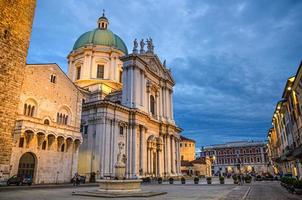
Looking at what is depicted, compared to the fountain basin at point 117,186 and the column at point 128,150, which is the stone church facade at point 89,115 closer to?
the column at point 128,150

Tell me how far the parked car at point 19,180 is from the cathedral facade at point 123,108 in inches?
450

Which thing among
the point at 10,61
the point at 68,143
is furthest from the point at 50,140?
the point at 10,61

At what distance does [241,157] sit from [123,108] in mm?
78719

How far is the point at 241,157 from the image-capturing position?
10281 centimetres

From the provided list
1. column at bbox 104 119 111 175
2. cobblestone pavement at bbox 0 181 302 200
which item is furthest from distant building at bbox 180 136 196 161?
cobblestone pavement at bbox 0 181 302 200

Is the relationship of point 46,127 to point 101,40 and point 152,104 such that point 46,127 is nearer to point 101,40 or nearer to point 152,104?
point 152,104

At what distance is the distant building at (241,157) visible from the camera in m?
100

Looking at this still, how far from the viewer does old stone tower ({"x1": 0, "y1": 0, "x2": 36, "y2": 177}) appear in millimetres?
13828

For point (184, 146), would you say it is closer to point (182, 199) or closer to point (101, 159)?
point (101, 159)

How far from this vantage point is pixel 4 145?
44.8 feet

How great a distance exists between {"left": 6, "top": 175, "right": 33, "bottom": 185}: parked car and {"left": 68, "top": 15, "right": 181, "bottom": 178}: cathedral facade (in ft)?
37.5

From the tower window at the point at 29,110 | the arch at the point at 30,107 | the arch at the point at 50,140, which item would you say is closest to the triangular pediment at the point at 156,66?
the arch at the point at 30,107

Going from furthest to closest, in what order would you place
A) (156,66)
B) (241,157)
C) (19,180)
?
1. (241,157)
2. (156,66)
3. (19,180)

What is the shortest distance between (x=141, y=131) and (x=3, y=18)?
31029 millimetres
